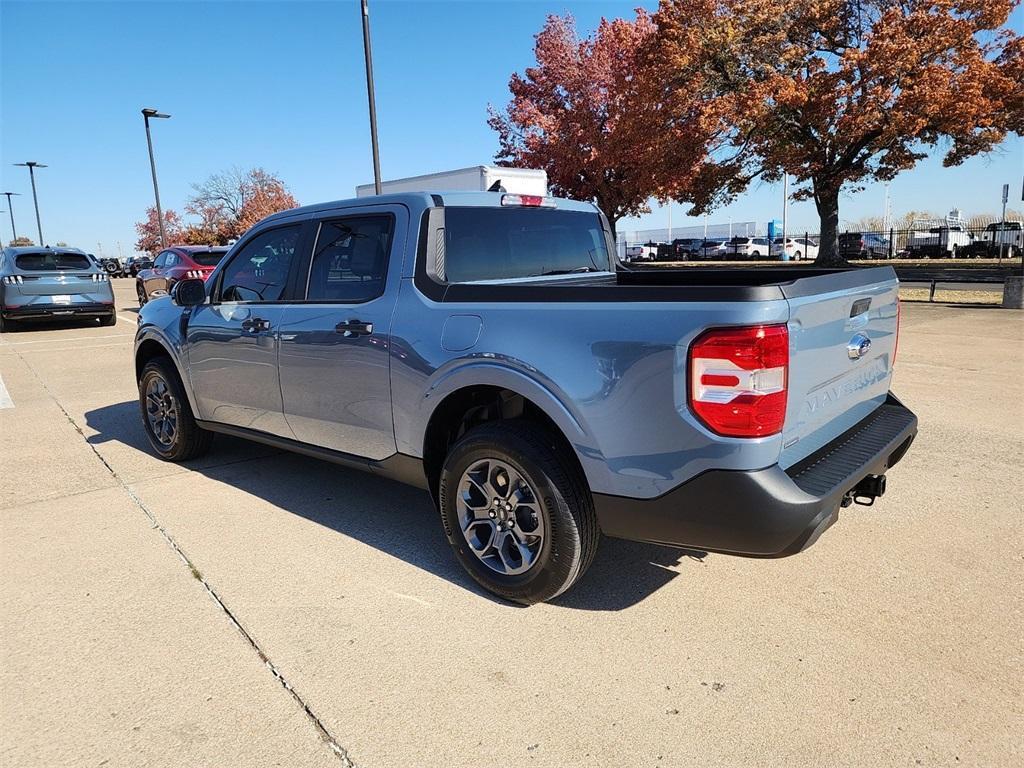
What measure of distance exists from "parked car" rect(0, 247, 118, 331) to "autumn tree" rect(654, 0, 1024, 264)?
53.6ft

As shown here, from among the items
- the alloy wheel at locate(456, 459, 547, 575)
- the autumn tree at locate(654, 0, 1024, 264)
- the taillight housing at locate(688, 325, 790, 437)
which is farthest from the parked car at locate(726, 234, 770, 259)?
the taillight housing at locate(688, 325, 790, 437)

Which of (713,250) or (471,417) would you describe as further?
(713,250)

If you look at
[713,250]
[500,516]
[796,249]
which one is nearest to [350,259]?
[500,516]

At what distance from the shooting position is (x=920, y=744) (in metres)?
2.29

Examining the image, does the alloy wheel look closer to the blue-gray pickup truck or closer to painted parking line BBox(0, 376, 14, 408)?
the blue-gray pickup truck

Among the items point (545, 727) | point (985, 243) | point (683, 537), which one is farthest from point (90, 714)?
point (985, 243)

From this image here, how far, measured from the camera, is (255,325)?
14.2 ft

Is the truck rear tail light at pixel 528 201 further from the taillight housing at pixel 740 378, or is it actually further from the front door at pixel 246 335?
the taillight housing at pixel 740 378

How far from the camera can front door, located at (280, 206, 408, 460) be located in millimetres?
3611

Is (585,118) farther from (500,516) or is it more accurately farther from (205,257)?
(500,516)

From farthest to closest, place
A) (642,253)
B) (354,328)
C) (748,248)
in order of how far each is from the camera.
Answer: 1. (642,253)
2. (748,248)
3. (354,328)

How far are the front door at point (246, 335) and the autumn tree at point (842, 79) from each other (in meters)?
19.5

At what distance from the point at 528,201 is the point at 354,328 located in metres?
1.20

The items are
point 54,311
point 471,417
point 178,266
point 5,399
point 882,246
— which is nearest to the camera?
point 471,417
